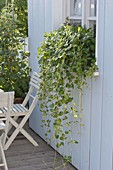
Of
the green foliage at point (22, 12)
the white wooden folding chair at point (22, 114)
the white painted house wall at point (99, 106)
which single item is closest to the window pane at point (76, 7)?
the white painted house wall at point (99, 106)

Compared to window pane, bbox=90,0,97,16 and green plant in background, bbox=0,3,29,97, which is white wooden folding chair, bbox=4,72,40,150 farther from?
window pane, bbox=90,0,97,16

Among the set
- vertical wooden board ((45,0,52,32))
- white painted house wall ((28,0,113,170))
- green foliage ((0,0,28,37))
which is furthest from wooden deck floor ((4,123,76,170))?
green foliage ((0,0,28,37))

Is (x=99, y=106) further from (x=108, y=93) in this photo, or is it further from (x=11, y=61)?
(x=11, y=61)

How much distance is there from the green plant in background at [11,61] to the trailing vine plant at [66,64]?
144 centimetres

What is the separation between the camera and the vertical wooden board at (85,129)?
3077 mm

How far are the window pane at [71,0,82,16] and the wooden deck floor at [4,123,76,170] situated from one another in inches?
62.6

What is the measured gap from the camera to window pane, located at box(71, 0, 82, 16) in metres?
3.39

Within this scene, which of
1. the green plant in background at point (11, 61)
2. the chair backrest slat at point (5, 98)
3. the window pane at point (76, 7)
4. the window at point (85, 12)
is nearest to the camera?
the chair backrest slat at point (5, 98)

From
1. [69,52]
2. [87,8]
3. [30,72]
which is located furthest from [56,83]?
[30,72]

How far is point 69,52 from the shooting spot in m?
2.93

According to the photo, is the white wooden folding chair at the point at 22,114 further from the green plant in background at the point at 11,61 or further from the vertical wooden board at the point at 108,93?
the vertical wooden board at the point at 108,93

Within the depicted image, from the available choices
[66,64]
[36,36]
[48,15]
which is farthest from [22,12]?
[66,64]

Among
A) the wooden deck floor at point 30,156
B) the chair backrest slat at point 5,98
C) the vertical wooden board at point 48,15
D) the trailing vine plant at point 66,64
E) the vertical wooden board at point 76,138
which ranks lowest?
the wooden deck floor at point 30,156

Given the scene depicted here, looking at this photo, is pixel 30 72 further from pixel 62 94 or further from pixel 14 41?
pixel 62 94
